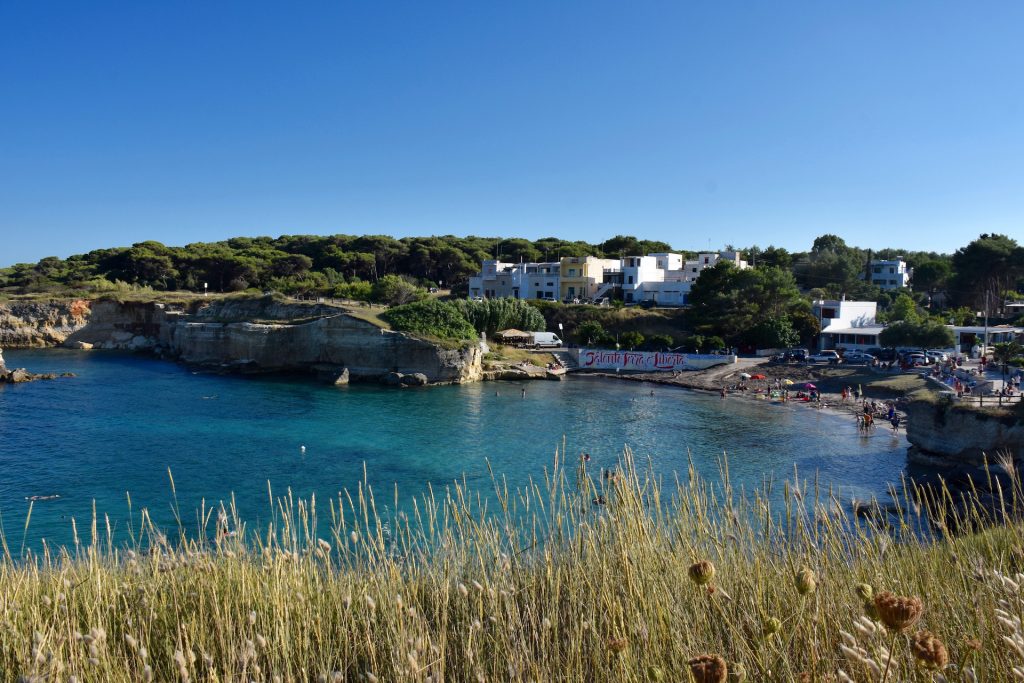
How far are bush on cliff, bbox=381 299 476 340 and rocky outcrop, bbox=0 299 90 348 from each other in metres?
29.5

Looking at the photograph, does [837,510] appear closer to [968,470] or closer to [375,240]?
[968,470]

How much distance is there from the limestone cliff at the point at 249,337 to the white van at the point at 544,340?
7.48 meters

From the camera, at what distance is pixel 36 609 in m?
4.29

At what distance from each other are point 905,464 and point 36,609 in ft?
77.0

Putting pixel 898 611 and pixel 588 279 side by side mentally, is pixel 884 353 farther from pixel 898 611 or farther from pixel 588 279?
pixel 898 611

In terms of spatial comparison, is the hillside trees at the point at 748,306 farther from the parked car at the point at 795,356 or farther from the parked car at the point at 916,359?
the parked car at the point at 916,359

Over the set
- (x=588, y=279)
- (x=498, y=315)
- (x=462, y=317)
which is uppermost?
(x=588, y=279)

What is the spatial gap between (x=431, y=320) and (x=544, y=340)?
994cm

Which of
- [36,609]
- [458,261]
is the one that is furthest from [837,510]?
[458,261]

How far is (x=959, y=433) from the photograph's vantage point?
20688 millimetres

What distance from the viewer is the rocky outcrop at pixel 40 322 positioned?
52.6 meters

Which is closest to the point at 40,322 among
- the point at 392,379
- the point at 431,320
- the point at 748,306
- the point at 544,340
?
the point at 392,379

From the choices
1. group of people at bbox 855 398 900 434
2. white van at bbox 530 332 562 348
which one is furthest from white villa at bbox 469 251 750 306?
group of people at bbox 855 398 900 434

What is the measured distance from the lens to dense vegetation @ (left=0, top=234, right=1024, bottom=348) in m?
47.0
